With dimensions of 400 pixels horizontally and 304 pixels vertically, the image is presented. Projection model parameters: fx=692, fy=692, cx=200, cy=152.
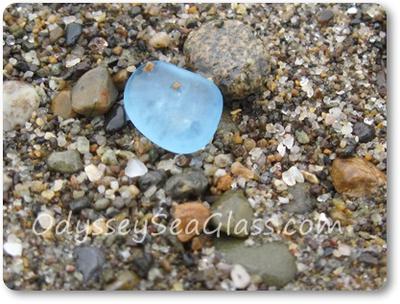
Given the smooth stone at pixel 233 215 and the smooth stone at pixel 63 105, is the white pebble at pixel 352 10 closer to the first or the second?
the smooth stone at pixel 233 215

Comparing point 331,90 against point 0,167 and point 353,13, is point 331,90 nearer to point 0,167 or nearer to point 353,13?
point 353,13

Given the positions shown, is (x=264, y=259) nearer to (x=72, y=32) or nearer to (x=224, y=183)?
(x=224, y=183)

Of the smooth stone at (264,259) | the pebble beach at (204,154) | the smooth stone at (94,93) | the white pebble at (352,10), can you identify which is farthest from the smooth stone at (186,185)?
the white pebble at (352,10)

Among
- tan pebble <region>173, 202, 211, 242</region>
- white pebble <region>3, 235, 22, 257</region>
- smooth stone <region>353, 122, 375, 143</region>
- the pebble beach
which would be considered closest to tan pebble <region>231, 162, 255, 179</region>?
the pebble beach

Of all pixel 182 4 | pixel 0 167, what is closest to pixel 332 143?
pixel 182 4

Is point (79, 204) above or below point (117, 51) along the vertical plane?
below

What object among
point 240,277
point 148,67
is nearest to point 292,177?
point 240,277

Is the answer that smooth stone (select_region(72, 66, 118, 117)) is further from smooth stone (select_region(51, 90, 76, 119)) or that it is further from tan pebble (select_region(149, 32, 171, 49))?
tan pebble (select_region(149, 32, 171, 49))
